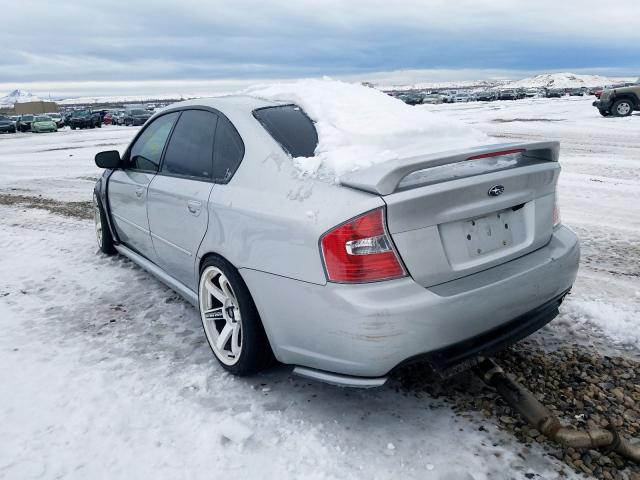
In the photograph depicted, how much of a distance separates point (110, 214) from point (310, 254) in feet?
10.9

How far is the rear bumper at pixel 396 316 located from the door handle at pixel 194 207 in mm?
631

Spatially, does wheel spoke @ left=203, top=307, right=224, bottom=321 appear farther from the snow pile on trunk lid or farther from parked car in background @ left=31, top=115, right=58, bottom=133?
parked car in background @ left=31, top=115, right=58, bottom=133

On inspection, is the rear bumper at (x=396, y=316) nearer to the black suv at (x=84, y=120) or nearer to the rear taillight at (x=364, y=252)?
the rear taillight at (x=364, y=252)

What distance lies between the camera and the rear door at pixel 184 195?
3227 mm

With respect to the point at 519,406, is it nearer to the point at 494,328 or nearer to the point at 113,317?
the point at 494,328

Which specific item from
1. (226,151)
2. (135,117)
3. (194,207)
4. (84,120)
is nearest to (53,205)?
(194,207)

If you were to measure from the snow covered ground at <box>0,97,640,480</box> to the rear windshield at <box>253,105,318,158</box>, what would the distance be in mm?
1294

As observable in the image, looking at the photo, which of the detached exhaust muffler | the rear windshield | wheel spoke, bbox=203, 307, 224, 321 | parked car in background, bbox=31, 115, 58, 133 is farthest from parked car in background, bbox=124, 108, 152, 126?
the detached exhaust muffler

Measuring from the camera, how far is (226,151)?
315 centimetres

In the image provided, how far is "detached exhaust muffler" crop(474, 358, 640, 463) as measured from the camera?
229cm

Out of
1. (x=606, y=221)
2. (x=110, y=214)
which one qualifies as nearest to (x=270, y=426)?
(x=110, y=214)

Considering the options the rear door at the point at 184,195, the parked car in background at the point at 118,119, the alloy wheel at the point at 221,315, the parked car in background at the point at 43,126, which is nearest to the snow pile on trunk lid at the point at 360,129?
the rear door at the point at 184,195

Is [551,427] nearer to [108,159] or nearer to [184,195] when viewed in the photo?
[184,195]

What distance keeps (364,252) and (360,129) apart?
96 centimetres
